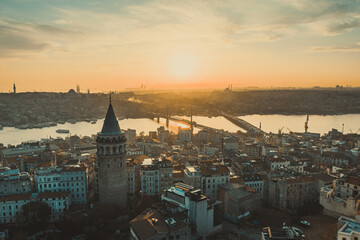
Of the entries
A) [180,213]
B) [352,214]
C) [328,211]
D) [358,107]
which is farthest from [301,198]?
[358,107]

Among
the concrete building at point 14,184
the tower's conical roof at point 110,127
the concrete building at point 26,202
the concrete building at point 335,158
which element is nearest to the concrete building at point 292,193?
the concrete building at point 335,158

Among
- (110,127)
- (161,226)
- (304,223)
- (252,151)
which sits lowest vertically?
(304,223)

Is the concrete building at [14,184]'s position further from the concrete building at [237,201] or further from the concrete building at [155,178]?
the concrete building at [237,201]

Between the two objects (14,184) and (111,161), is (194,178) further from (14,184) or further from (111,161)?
(14,184)

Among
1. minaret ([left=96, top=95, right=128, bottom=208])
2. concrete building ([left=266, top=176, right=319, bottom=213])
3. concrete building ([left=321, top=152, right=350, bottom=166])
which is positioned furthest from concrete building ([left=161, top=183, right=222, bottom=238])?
concrete building ([left=321, top=152, right=350, bottom=166])

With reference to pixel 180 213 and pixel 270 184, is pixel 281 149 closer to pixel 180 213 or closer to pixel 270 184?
pixel 270 184

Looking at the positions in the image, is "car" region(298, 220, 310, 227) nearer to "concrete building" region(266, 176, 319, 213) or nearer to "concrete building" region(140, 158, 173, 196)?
"concrete building" region(266, 176, 319, 213)

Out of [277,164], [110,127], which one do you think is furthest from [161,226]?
[277,164]
